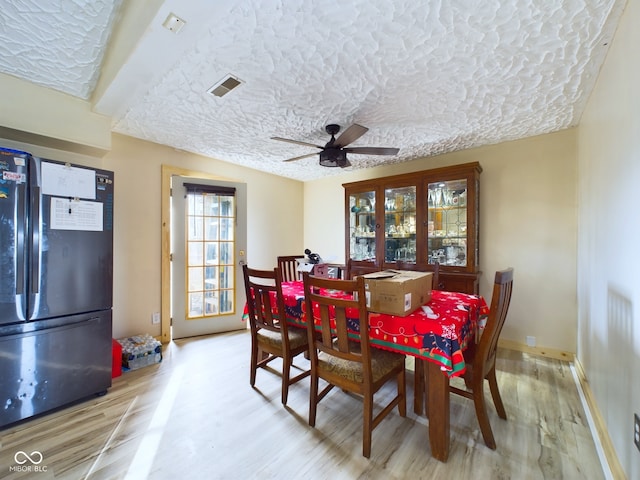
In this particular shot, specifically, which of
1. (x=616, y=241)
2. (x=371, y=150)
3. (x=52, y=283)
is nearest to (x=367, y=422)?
(x=616, y=241)

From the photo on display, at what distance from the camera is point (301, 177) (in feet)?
15.4

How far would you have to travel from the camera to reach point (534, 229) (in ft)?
9.57

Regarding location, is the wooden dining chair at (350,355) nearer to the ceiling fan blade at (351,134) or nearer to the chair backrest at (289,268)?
the ceiling fan blade at (351,134)

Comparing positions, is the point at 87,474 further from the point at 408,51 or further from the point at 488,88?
the point at 488,88

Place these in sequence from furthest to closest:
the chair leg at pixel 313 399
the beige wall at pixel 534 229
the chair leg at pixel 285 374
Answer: the beige wall at pixel 534 229 < the chair leg at pixel 285 374 < the chair leg at pixel 313 399

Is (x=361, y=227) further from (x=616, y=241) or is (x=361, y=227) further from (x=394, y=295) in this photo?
(x=616, y=241)

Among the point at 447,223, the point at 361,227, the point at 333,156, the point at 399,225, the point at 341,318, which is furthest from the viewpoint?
the point at 361,227

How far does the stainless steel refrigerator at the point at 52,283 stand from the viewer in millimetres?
1769

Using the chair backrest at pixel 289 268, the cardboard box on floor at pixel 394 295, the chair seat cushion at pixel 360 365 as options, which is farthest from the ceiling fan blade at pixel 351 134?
the chair seat cushion at pixel 360 365

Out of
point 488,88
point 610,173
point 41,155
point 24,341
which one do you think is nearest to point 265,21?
point 488,88

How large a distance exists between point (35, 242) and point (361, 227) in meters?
3.32

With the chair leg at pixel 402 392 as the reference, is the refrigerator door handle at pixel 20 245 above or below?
above

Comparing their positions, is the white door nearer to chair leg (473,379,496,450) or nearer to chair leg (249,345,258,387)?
chair leg (249,345,258,387)

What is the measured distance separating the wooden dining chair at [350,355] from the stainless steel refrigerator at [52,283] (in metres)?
1.76
